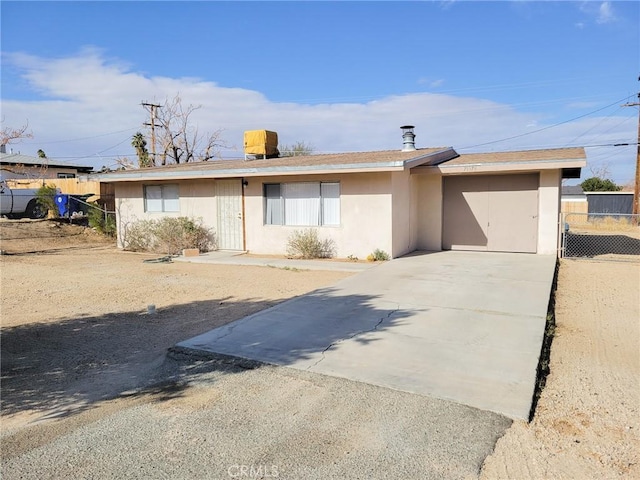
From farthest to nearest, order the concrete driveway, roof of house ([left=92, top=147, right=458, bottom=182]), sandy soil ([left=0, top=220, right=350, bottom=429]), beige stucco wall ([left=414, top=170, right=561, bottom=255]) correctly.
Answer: beige stucco wall ([left=414, top=170, right=561, bottom=255])
roof of house ([left=92, top=147, right=458, bottom=182])
sandy soil ([left=0, top=220, right=350, bottom=429])
the concrete driveway

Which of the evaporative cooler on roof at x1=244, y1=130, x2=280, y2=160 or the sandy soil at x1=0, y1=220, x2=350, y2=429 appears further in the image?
the evaporative cooler on roof at x1=244, y1=130, x2=280, y2=160

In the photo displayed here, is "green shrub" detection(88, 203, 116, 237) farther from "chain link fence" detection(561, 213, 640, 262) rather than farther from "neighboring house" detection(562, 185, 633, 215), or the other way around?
"neighboring house" detection(562, 185, 633, 215)

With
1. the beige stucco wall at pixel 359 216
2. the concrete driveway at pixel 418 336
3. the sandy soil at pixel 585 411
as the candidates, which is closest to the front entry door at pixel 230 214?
the beige stucco wall at pixel 359 216

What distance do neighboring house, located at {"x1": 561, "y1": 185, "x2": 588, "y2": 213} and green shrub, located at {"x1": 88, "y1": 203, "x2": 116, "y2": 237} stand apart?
2860 centimetres

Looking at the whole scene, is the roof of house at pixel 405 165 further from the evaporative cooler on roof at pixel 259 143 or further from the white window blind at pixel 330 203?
the evaporative cooler on roof at pixel 259 143

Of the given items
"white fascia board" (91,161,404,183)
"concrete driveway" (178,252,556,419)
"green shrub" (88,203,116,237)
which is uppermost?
"white fascia board" (91,161,404,183)

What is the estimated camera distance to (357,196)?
44.1ft

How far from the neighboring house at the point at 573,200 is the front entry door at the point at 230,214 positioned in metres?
26.4

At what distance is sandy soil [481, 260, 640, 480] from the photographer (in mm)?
3439

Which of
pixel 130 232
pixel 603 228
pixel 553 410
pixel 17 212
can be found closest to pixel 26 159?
pixel 17 212

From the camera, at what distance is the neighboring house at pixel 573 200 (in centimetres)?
3803

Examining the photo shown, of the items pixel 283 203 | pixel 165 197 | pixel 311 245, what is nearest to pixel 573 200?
pixel 283 203

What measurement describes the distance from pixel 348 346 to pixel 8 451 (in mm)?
3519

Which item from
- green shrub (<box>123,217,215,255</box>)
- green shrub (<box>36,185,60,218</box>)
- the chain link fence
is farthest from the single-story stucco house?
green shrub (<box>36,185,60,218</box>)
